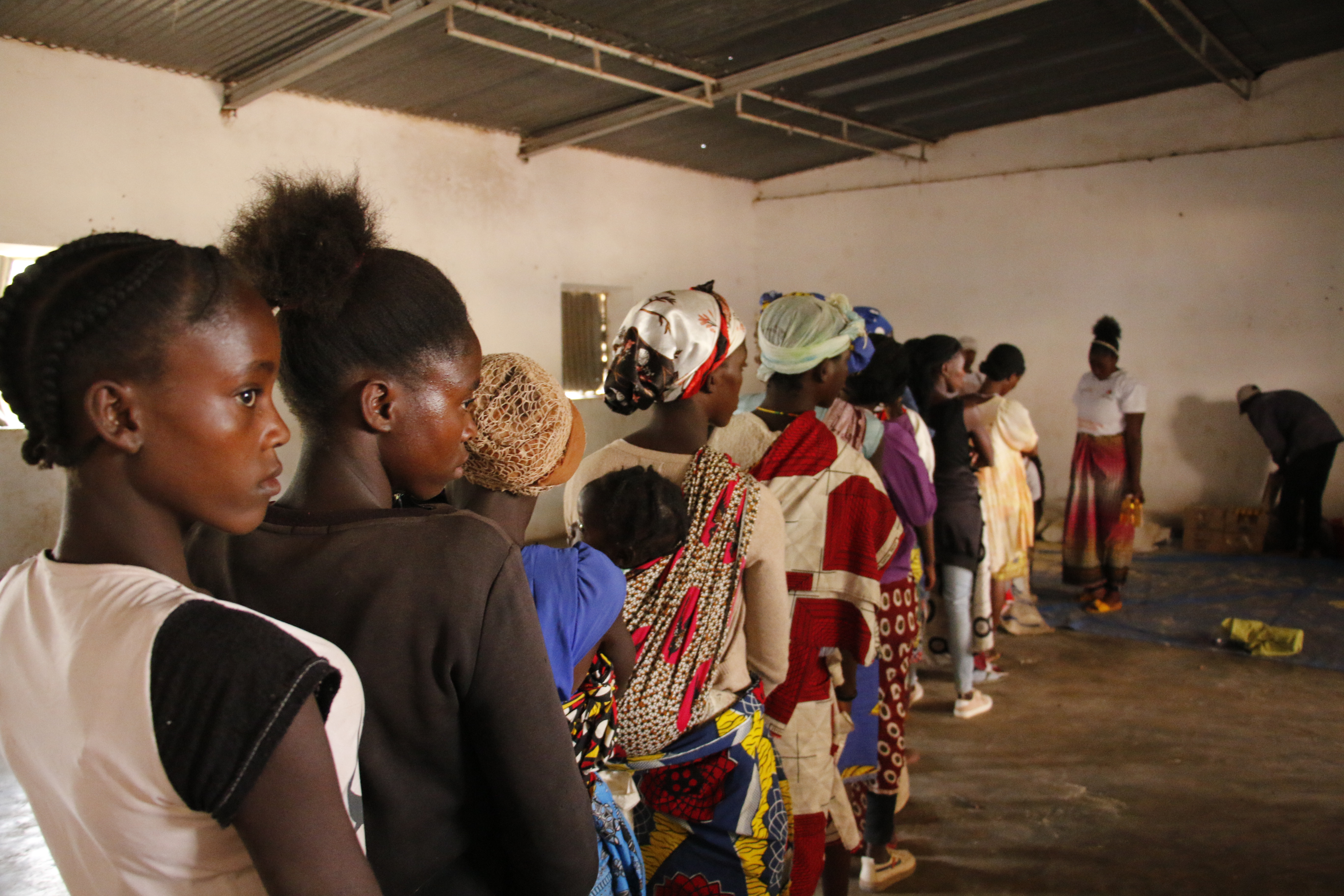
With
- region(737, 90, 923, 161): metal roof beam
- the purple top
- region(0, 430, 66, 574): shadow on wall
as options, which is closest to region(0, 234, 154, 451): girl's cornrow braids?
the purple top

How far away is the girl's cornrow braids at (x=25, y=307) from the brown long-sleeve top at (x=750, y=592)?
1104mm

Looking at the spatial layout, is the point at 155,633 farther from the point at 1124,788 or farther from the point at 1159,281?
the point at 1159,281

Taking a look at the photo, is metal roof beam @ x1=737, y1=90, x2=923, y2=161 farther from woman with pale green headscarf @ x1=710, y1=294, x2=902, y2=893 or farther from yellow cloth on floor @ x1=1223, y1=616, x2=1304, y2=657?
woman with pale green headscarf @ x1=710, y1=294, x2=902, y2=893

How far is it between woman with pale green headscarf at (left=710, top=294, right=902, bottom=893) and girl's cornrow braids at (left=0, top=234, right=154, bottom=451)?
5.45 ft

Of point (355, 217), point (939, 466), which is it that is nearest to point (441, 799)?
point (355, 217)

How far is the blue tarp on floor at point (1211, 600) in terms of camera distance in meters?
5.32

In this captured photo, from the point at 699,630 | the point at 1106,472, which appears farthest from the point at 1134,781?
the point at 1106,472

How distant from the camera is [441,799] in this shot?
931 millimetres

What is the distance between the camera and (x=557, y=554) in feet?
4.12

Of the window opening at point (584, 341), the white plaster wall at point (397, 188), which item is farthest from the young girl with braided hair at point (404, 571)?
the window opening at point (584, 341)

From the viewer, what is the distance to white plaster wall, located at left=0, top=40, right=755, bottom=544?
17.4 ft

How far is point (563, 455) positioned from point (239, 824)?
26.9 inches

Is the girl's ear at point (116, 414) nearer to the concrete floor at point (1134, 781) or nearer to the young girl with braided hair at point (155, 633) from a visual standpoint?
the young girl with braided hair at point (155, 633)

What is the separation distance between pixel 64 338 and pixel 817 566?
1.79m
